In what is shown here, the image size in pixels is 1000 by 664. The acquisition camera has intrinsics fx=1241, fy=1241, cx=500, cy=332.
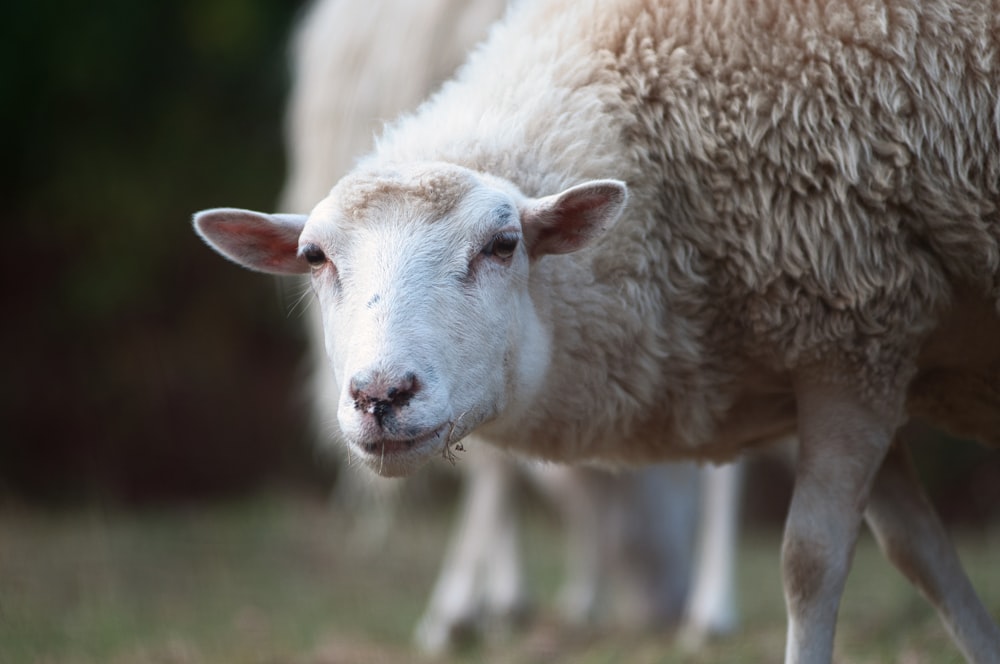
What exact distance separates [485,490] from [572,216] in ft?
11.9

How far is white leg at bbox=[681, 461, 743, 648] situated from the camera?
17.3 feet

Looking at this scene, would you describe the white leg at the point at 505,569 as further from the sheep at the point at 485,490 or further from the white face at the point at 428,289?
the white face at the point at 428,289

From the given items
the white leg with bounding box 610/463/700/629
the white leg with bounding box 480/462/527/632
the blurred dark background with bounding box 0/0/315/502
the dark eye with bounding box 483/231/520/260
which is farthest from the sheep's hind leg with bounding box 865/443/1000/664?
the blurred dark background with bounding box 0/0/315/502

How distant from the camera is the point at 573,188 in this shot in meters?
2.80

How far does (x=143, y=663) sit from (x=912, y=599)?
2826 millimetres

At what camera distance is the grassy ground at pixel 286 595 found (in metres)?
4.47

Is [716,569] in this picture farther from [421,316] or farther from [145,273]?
[145,273]

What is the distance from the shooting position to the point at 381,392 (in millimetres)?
2510

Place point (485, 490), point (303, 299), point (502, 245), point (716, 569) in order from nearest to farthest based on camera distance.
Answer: point (502, 245) → point (303, 299) → point (716, 569) → point (485, 490)

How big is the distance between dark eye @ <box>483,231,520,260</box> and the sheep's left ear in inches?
3.3

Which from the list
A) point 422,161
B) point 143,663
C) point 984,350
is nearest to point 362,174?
point 422,161

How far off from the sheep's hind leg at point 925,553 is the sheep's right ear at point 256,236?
1652mm

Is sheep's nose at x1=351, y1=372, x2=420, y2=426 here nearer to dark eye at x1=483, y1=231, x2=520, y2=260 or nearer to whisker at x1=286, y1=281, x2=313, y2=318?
dark eye at x1=483, y1=231, x2=520, y2=260

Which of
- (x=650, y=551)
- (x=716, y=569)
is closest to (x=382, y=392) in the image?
(x=716, y=569)
